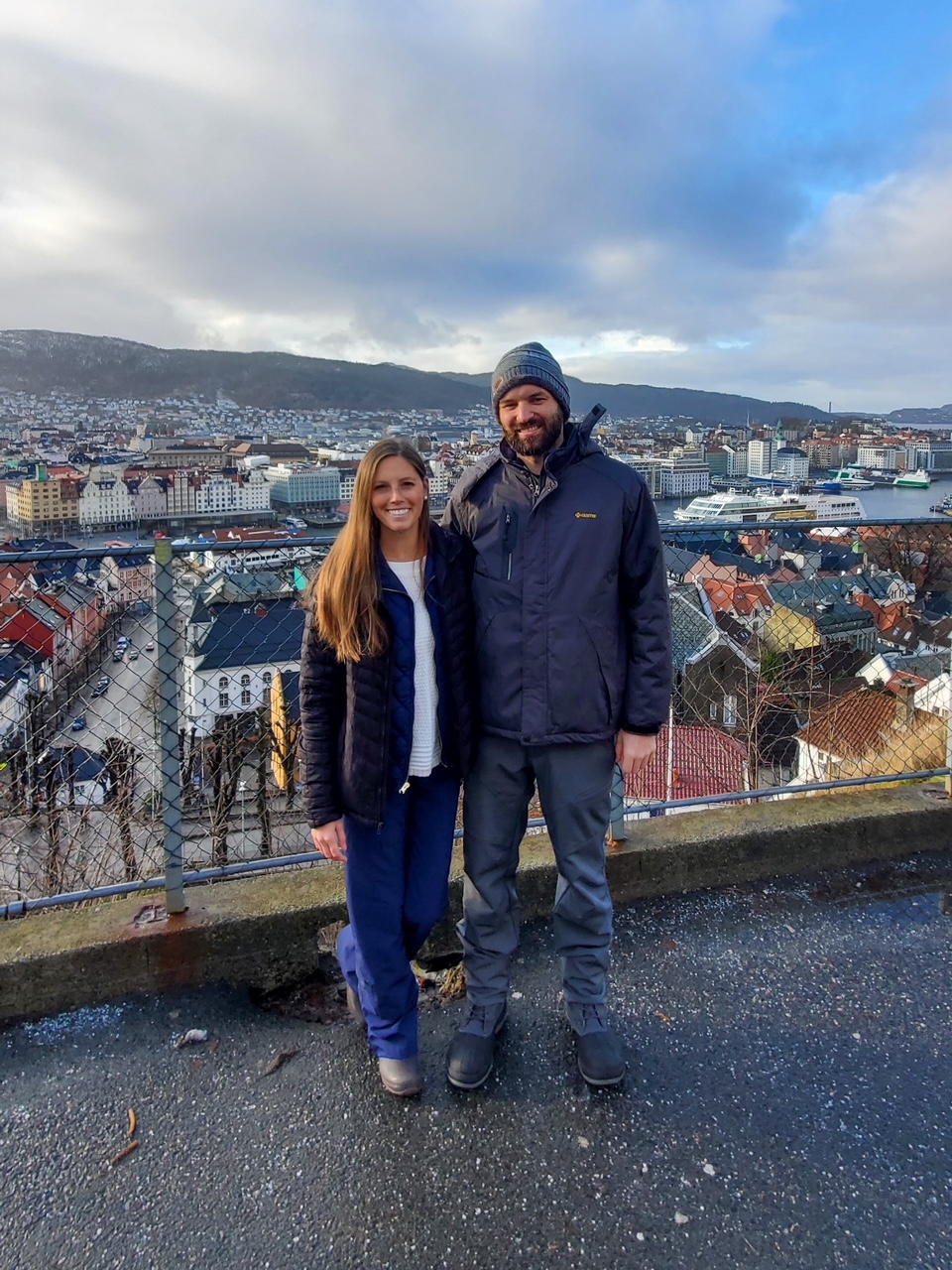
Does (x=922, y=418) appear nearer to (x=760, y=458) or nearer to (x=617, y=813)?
(x=760, y=458)

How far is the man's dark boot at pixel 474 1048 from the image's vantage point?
1822 millimetres

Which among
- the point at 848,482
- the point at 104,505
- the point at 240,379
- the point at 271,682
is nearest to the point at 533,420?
the point at 271,682

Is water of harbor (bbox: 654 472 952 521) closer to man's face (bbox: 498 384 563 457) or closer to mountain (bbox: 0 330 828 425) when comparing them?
mountain (bbox: 0 330 828 425)

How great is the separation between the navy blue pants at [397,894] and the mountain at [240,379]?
98756 millimetres

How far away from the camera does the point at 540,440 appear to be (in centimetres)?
187

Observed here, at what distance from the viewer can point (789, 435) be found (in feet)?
332

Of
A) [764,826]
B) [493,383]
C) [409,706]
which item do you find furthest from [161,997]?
[764,826]

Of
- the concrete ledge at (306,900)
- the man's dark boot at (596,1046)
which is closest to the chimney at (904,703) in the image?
the concrete ledge at (306,900)

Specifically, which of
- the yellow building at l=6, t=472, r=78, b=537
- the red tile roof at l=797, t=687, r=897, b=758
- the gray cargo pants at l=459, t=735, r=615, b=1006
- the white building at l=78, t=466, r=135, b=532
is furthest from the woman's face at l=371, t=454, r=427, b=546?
the yellow building at l=6, t=472, r=78, b=537

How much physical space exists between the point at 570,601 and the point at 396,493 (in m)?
0.49

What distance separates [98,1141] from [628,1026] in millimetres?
1313

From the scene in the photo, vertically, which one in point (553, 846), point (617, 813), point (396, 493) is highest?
point (396, 493)

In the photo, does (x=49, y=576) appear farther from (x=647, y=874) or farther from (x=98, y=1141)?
(x=647, y=874)

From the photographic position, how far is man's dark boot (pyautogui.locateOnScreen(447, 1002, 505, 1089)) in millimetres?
1822
